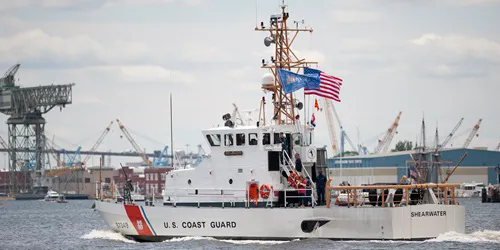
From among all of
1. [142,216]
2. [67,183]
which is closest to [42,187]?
[67,183]

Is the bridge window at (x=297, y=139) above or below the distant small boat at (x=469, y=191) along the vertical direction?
above

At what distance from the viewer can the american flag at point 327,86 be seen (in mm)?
39031

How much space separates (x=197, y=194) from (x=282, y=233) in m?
4.37

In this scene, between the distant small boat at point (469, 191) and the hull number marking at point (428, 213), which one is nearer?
the hull number marking at point (428, 213)

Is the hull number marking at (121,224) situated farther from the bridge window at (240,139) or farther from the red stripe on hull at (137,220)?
the bridge window at (240,139)

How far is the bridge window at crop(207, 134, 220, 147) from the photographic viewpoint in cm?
3959

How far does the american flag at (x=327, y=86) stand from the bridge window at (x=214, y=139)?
415 cm

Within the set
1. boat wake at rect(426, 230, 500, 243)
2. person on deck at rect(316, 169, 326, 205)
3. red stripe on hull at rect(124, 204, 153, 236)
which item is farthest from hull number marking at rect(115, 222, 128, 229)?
boat wake at rect(426, 230, 500, 243)

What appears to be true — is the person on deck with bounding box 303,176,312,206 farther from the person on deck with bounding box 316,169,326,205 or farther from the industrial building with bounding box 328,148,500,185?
the industrial building with bounding box 328,148,500,185

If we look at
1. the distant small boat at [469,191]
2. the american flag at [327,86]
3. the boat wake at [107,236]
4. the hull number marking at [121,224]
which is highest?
the american flag at [327,86]

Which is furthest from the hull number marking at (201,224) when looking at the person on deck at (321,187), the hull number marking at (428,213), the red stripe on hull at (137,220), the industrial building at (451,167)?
the industrial building at (451,167)

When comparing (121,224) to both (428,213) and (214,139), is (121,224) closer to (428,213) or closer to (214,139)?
(214,139)

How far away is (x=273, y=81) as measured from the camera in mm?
39062

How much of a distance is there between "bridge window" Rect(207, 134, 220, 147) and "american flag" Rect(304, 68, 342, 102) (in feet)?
13.6
